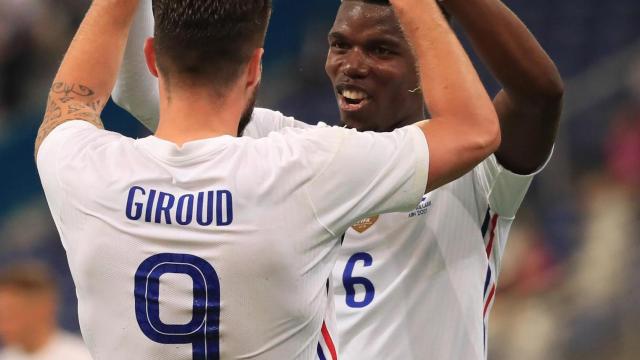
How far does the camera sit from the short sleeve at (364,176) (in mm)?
2695

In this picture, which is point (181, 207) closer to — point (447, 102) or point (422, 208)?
point (447, 102)

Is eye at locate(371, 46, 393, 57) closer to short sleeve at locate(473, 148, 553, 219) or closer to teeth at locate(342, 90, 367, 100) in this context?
teeth at locate(342, 90, 367, 100)

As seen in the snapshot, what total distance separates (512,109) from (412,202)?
3.02 ft

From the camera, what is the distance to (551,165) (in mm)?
11742

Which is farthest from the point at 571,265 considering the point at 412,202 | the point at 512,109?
the point at 412,202

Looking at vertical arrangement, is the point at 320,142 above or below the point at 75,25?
above

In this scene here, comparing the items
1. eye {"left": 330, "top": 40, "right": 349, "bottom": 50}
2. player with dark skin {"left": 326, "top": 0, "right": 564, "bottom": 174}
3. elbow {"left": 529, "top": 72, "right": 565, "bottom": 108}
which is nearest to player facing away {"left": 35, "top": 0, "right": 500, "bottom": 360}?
player with dark skin {"left": 326, "top": 0, "right": 564, "bottom": 174}

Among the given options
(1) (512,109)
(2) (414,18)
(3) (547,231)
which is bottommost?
(3) (547,231)

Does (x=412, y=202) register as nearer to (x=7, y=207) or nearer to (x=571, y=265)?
(x=571, y=265)

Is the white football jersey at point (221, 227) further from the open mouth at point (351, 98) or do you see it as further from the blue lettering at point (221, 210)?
the open mouth at point (351, 98)

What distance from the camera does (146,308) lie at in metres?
2.70

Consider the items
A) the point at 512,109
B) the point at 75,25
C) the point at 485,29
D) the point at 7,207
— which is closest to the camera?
the point at 485,29

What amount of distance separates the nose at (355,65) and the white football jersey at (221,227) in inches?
52.0

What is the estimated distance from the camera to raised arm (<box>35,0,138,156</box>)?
2.96 m
